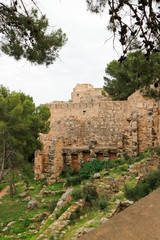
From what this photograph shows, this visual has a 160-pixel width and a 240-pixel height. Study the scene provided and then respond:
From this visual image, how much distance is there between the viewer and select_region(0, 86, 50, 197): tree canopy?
32.1 feet

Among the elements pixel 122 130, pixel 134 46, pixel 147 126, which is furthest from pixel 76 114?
pixel 134 46

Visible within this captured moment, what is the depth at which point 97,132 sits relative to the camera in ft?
48.4

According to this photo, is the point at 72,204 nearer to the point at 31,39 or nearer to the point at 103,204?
the point at 103,204

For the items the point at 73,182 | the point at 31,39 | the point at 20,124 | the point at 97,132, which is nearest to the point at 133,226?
the point at 31,39

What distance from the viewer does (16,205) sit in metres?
10.6

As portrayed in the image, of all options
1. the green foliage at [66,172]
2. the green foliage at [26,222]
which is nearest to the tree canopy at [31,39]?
the green foliage at [26,222]

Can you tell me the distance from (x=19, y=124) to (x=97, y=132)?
6.77 metres

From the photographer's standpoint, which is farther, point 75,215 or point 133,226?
point 75,215

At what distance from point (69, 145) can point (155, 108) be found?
23.2 feet

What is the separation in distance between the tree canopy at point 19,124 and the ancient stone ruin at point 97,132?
228 cm

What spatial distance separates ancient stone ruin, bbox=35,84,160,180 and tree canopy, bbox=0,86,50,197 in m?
2.28

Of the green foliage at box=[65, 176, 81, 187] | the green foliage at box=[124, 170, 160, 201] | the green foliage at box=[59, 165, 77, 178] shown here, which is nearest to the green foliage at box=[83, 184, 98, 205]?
the green foliage at box=[124, 170, 160, 201]

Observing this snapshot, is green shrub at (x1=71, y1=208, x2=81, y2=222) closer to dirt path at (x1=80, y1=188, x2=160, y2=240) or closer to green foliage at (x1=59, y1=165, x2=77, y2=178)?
green foliage at (x1=59, y1=165, x2=77, y2=178)

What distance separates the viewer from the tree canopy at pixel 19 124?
32.1 feet
